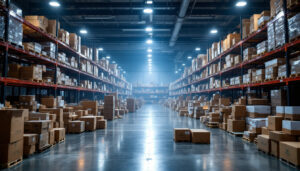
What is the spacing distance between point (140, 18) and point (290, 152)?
10863 mm

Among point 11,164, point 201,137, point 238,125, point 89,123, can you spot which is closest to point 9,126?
point 11,164

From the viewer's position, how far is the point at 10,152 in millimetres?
3555

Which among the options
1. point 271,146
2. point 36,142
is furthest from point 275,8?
point 36,142

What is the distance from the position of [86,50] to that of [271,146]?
475 inches

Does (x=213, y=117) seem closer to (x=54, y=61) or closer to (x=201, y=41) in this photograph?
(x=54, y=61)

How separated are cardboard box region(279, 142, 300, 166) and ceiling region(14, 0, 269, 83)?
7474mm

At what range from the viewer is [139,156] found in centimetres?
423

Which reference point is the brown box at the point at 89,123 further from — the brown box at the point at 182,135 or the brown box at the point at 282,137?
the brown box at the point at 282,137

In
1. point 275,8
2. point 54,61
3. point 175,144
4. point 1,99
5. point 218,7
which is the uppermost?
point 218,7

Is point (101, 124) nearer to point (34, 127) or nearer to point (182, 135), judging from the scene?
point (34, 127)

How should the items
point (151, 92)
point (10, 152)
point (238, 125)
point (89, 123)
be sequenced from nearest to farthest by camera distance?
point (10, 152)
point (238, 125)
point (89, 123)
point (151, 92)

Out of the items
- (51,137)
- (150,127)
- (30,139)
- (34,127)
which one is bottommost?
(150,127)

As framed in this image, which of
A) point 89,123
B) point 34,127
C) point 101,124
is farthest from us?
point 101,124

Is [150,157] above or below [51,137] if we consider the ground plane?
below
